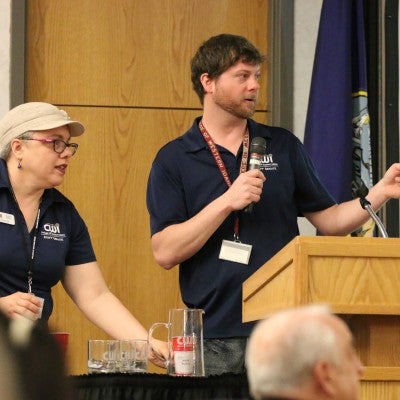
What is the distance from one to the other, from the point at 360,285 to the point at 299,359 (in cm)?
142

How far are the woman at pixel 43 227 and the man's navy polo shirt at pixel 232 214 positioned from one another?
11.3 inches

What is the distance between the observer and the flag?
4.92 m

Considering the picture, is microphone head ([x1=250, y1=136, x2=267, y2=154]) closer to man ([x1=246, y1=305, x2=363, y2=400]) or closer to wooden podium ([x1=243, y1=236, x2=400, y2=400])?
wooden podium ([x1=243, y1=236, x2=400, y2=400])

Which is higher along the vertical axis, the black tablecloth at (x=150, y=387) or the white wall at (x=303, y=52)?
the white wall at (x=303, y=52)

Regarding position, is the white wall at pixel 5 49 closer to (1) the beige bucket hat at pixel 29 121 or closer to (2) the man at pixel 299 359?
(1) the beige bucket hat at pixel 29 121

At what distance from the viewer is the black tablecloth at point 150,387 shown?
2697mm

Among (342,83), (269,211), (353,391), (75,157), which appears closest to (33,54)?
(75,157)

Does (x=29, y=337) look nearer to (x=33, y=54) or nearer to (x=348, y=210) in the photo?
(x=348, y=210)

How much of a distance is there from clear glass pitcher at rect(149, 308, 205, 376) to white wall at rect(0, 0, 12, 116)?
2.53 meters

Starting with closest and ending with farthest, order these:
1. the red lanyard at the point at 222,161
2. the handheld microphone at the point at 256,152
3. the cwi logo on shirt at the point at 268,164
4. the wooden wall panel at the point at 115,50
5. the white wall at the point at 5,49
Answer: the handheld microphone at the point at 256,152 → the red lanyard at the point at 222,161 → the cwi logo on shirt at the point at 268,164 → the white wall at the point at 5,49 → the wooden wall panel at the point at 115,50

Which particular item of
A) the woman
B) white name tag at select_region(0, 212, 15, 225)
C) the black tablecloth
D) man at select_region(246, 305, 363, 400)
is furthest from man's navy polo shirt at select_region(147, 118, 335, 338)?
man at select_region(246, 305, 363, 400)

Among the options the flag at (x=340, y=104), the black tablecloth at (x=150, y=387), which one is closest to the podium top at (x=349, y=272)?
the black tablecloth at (x=150, y=387)

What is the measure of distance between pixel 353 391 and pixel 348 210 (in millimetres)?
2648

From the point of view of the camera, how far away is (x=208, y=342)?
3.51 m
